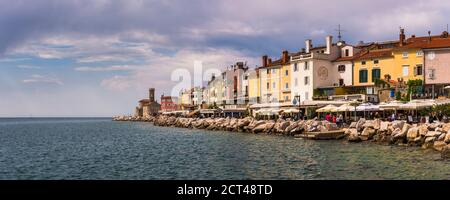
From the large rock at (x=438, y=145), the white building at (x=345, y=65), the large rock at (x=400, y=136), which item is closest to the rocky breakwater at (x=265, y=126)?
the large rock at (x=400, y=136)

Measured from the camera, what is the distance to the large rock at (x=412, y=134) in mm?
33031

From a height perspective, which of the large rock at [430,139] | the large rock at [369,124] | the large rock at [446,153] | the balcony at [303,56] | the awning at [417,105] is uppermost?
the balcony at [303,56]

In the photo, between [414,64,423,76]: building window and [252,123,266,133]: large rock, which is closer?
[252,123,266,133]: large rock

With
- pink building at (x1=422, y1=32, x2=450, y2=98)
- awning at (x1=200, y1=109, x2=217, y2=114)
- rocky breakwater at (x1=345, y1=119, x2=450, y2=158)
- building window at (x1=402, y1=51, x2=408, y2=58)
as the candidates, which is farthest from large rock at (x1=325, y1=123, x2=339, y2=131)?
awning at (x1=200, y1=109, x2=217, y2=114)

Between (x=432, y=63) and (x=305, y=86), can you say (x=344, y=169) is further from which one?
(x=305, y=86)

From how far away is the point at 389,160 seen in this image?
81.8ft

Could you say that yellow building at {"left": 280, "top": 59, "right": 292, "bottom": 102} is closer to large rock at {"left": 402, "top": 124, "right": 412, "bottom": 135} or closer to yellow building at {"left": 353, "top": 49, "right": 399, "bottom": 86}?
yellow building at {"left": 353, "top": 49, "right": 399, "bottom": 86}

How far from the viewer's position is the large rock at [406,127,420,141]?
3303cm

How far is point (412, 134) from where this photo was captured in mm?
33250

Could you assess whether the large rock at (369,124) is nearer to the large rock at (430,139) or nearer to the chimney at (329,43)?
the large rock at (430,139)
